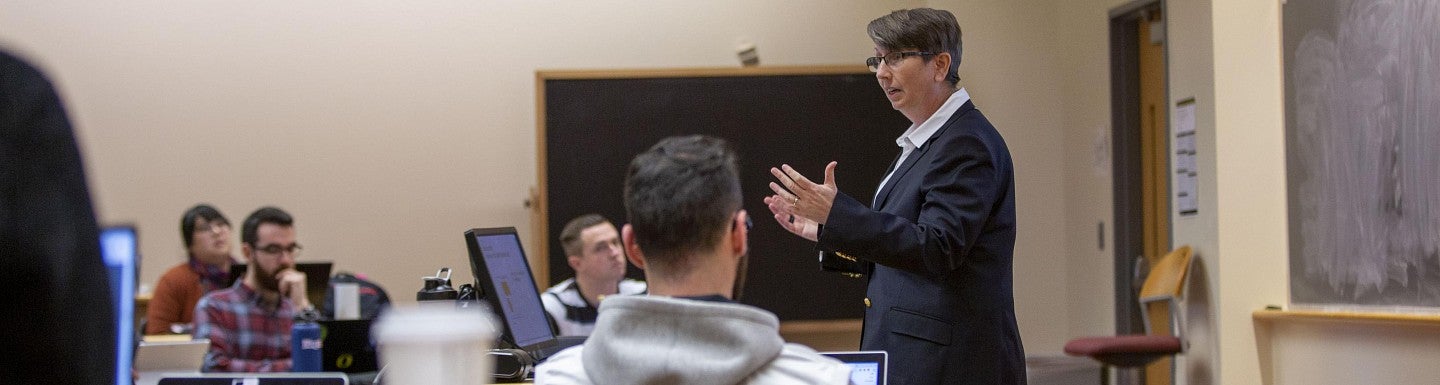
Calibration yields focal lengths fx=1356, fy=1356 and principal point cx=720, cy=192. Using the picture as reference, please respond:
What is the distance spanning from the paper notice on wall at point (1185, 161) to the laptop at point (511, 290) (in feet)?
10.1

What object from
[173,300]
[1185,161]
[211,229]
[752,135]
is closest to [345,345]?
[173,300]

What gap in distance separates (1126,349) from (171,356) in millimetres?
3113

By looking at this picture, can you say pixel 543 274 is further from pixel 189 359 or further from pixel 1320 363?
pixel 1320 363

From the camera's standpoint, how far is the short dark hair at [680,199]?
55.3 inches

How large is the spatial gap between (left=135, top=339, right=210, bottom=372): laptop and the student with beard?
0.16 feet

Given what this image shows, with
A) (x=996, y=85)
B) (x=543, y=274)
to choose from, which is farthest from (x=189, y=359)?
(x=996, y=85)

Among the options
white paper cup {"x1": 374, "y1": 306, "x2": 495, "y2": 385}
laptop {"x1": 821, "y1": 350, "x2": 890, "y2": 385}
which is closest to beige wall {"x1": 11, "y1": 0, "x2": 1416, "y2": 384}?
laptop {"x1": 821, "y1": 350, "x2": 890, "y2": 385}

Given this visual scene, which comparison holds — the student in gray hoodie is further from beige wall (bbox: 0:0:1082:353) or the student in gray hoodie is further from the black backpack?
beige wall (bbox: 0:0:1082:353)

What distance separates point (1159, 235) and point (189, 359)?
12.5ft

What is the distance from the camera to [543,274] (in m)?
5.95

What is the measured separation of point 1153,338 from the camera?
15.8ft

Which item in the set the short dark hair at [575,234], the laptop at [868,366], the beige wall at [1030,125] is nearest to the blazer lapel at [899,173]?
the laptop at [868,366]

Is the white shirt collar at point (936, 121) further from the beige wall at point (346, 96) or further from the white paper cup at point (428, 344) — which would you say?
the beige wall at point (346, 96)

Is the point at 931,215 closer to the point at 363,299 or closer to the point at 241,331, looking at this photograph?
the point at 241,331
